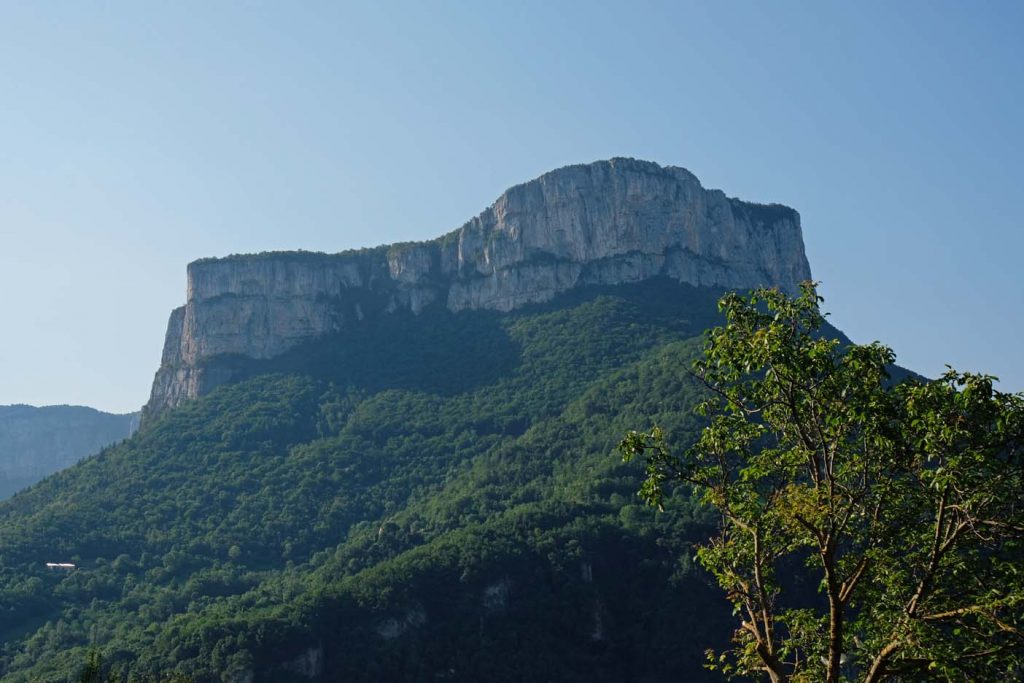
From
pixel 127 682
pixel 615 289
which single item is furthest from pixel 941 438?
pixel 615 289

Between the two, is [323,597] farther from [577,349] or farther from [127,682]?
[577,349]

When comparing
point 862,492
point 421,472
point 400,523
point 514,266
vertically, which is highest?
point 514,266

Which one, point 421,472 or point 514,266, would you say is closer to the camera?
point 421,472

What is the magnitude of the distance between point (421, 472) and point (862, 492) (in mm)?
99667

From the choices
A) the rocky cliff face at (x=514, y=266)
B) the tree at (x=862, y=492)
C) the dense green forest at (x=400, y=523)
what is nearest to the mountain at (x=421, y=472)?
the dense green forest at (x=400, y=523)

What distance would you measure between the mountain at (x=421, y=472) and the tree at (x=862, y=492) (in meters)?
46.8

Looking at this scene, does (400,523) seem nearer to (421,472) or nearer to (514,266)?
(421,472)

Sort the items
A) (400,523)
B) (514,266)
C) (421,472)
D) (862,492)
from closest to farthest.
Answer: (862,492) < (400,523) < (421,472) < (514,266)

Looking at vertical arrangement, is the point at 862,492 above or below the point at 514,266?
below

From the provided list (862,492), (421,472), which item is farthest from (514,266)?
(862,492)

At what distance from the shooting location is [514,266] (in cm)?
14675

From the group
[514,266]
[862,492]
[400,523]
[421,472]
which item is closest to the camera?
[862,492]

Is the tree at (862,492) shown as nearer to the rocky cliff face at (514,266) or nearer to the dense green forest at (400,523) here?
the dense green forest at (400,523)

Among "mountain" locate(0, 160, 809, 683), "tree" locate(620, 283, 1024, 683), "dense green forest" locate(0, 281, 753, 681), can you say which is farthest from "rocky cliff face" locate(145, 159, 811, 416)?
"tree" locate(620, 283, 1024, 683)
